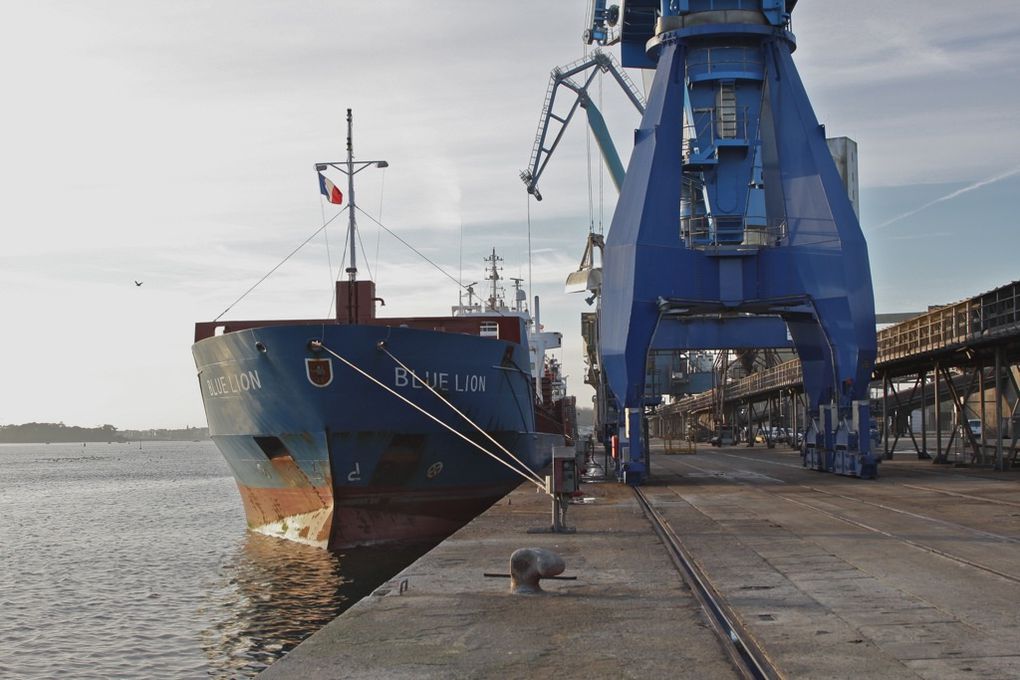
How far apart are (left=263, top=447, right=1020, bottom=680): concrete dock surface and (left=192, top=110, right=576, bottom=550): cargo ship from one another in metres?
5.59

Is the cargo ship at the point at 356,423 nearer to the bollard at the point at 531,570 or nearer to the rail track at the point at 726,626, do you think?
the rail track at the point at 726,626

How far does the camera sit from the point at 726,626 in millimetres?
8414

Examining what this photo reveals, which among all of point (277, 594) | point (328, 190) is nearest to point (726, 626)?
point (277, 594)

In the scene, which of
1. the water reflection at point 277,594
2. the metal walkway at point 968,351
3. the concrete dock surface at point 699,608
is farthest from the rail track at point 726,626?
the metal walkway at point 968,351

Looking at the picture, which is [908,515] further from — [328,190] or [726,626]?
[328,190]

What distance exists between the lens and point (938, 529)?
1509cm

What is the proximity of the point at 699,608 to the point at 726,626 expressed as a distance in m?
0.78

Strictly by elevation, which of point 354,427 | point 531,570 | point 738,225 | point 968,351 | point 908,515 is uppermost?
point 738,225

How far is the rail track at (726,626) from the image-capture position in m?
7.04

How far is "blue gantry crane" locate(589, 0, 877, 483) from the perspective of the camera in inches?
1084

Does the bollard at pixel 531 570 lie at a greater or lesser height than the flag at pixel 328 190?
lesser

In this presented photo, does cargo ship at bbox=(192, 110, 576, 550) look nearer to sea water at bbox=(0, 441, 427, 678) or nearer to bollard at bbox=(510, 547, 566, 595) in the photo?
sea water at bbox=(0, 441, 427, 678)

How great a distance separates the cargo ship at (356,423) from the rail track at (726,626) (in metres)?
8.20

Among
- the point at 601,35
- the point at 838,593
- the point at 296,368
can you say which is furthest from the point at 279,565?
the point at 601,35
